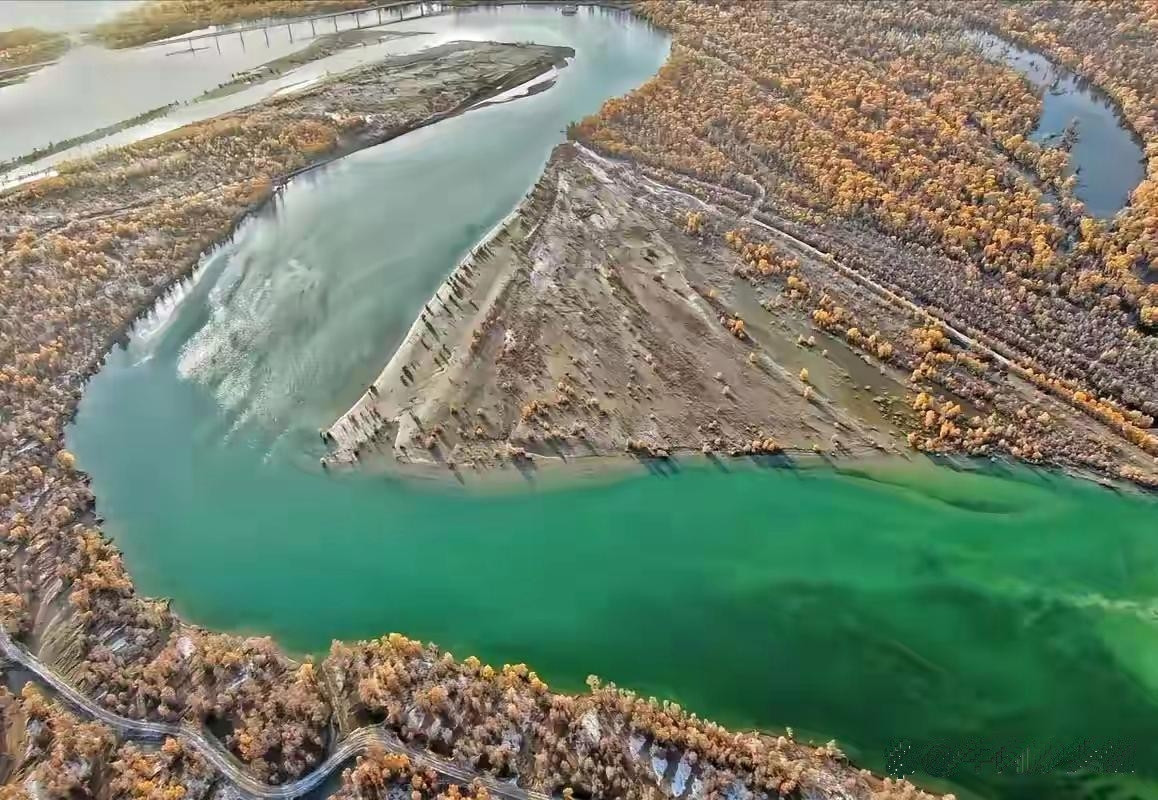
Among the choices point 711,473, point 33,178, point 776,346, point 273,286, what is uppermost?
point 33,178

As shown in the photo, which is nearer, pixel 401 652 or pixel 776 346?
pixel 401 652

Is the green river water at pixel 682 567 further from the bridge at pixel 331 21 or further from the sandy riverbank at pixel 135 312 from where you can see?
the bridge at pixel 331 21

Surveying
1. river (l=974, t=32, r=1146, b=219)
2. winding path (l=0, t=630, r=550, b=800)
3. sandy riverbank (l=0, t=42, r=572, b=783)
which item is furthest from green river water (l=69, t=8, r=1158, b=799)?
river (l=974, t=32, r=1146, b=219)

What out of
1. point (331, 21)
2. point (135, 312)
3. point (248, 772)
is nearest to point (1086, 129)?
point (331, 21)

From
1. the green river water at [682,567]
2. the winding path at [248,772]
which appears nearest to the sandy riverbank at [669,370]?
the green river water at [682,567]

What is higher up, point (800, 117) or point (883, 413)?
point (800, 117)

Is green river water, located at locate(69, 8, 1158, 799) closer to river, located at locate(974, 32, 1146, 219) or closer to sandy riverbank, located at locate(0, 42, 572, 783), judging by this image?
sandy riverbank, located at locate(0, 42, 572, 783)

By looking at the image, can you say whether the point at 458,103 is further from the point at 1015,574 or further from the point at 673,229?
the point at 1015,574

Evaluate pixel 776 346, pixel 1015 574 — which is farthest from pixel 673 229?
pixel 1015 574
